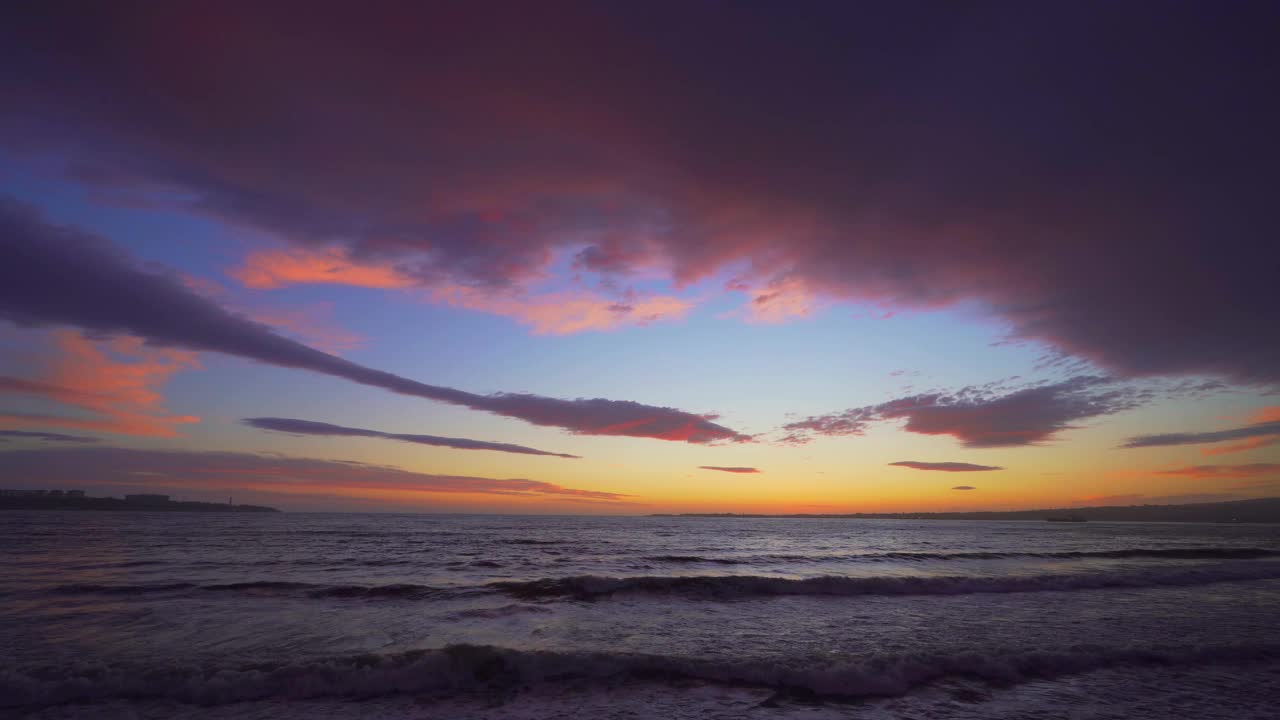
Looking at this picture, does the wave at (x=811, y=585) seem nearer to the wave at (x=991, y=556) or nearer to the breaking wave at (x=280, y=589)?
the breaking wave at (x=280, y=589)

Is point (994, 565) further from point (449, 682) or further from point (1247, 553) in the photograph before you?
point (449, 682)

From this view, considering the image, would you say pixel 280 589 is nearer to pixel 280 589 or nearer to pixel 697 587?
pixel 280 589

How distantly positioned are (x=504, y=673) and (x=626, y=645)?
2.99 metres

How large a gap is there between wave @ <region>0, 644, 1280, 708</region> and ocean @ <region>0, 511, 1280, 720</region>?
5 centimetres

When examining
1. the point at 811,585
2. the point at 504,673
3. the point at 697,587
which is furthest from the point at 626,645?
the point at 811,585

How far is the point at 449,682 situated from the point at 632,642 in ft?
14.0

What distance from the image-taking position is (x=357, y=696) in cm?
841

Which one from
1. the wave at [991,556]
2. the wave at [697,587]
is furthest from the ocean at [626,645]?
the wave at [991,556]

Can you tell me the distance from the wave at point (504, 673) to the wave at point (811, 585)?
925 centimetres

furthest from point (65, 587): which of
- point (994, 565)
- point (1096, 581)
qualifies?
point (994, 565)

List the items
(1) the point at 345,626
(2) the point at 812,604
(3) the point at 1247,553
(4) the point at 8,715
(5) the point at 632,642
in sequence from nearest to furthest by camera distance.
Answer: (4) the point at 8,715 < (5) the point at 632,642 < (1) the point at 345,626 < (2) the point at 812,604 < (3) the point at 1247,553

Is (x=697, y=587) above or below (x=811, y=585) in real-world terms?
below

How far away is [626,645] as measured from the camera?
11.4 m

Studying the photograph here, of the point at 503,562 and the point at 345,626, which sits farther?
the point at 503,562
